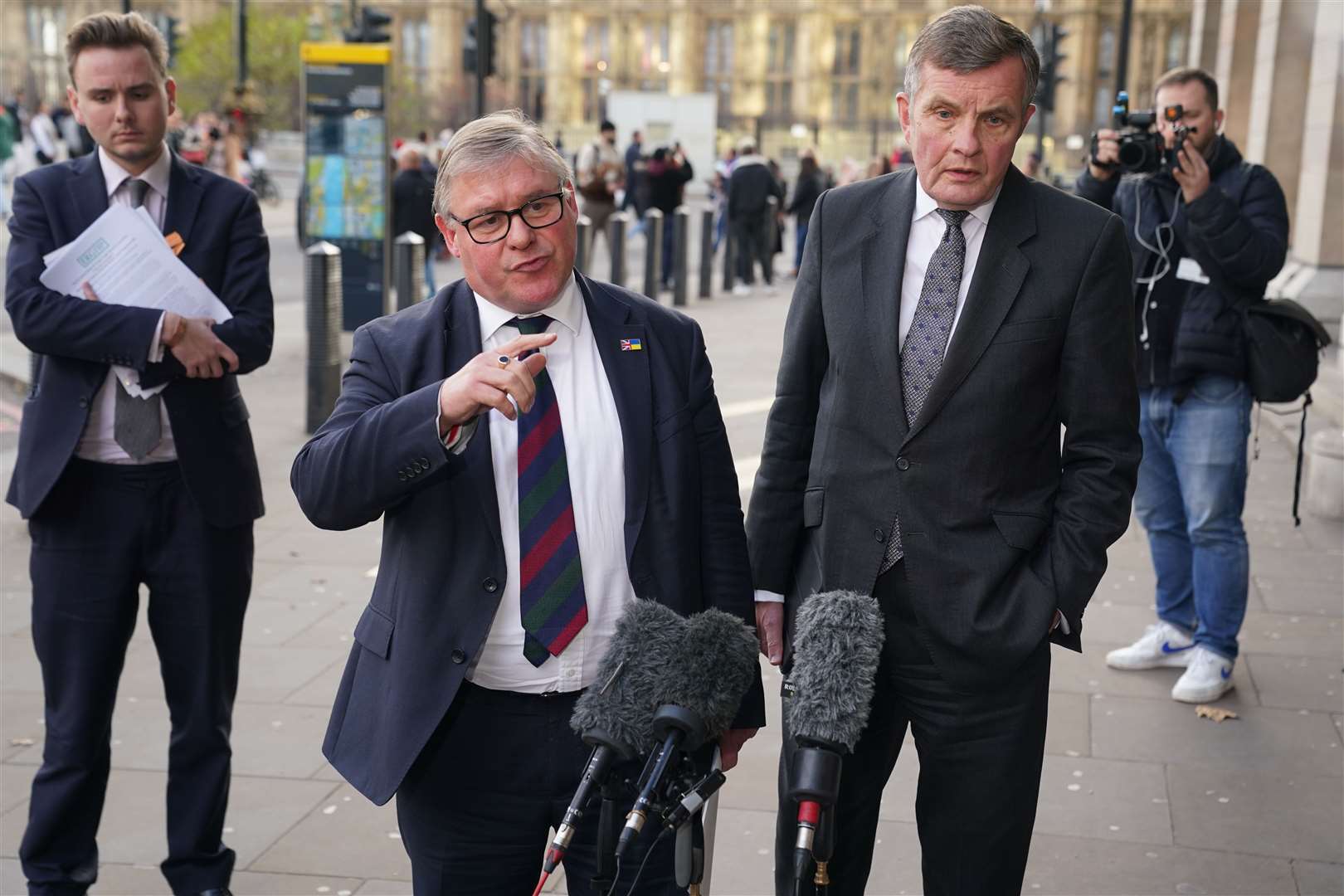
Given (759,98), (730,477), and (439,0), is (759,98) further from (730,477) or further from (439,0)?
(730,477)

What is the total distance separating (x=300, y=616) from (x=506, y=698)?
12.8 feet

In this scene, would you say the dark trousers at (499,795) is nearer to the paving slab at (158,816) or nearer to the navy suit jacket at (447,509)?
the navy suit jacket at (447,509)

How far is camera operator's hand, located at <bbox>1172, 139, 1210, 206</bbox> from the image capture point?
4.45m

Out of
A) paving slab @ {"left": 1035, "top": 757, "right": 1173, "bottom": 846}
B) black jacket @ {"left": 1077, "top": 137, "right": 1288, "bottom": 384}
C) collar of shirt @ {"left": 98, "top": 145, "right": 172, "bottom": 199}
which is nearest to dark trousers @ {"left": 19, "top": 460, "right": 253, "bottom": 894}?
collar of shirt @ {"left": 98, "top": 145, "right": 172, "bottom": 199}

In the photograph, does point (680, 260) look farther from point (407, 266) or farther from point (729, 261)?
point (407, 266)

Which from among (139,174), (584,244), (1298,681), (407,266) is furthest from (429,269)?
(139,174)

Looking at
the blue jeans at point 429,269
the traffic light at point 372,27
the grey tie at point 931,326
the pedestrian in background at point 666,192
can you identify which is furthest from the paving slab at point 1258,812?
the traffic light at point 372,27

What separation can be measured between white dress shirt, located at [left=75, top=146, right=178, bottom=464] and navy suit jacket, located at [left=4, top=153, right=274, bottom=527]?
23 mm

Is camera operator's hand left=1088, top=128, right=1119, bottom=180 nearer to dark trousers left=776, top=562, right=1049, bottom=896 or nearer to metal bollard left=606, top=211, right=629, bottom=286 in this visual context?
dark trousers left=776, top=562, right=1049, bottom=896

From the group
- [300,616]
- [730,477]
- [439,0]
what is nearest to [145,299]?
[730,477]

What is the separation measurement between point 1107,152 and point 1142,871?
215 cm

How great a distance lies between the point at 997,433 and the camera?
2711 millimetres

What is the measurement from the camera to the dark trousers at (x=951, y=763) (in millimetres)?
2799

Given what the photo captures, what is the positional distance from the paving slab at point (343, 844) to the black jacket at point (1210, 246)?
281 cm
